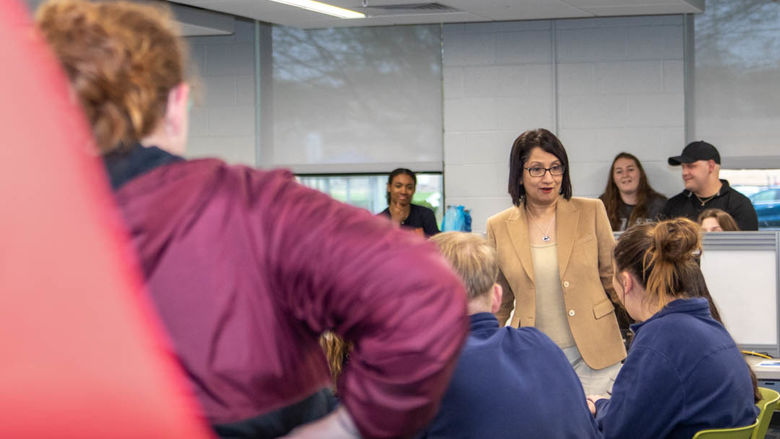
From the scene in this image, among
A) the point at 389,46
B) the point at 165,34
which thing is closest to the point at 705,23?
the point at 389,46

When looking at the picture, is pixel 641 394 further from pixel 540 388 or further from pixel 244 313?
pixel 244 313

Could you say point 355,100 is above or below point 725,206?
above

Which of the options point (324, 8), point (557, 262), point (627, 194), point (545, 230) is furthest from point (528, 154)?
point (627, 194)

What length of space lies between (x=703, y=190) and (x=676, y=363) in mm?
3653

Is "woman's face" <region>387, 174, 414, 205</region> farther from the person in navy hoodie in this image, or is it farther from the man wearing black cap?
the person in navy hoodie

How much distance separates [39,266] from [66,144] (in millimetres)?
104

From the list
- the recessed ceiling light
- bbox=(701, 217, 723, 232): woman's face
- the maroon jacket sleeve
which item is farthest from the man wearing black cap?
the maroon jacket sleeve

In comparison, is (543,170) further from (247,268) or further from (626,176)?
(626,176)

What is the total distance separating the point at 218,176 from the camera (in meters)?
0.79

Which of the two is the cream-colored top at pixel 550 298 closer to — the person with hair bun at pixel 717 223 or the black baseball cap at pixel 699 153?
the person with hair bun at pixel 717 223

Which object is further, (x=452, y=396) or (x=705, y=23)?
(x=705, y=23)

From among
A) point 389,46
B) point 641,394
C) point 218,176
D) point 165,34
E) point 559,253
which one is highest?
point 389,46

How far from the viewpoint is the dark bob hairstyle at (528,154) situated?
110 inches

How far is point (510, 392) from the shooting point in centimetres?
165
